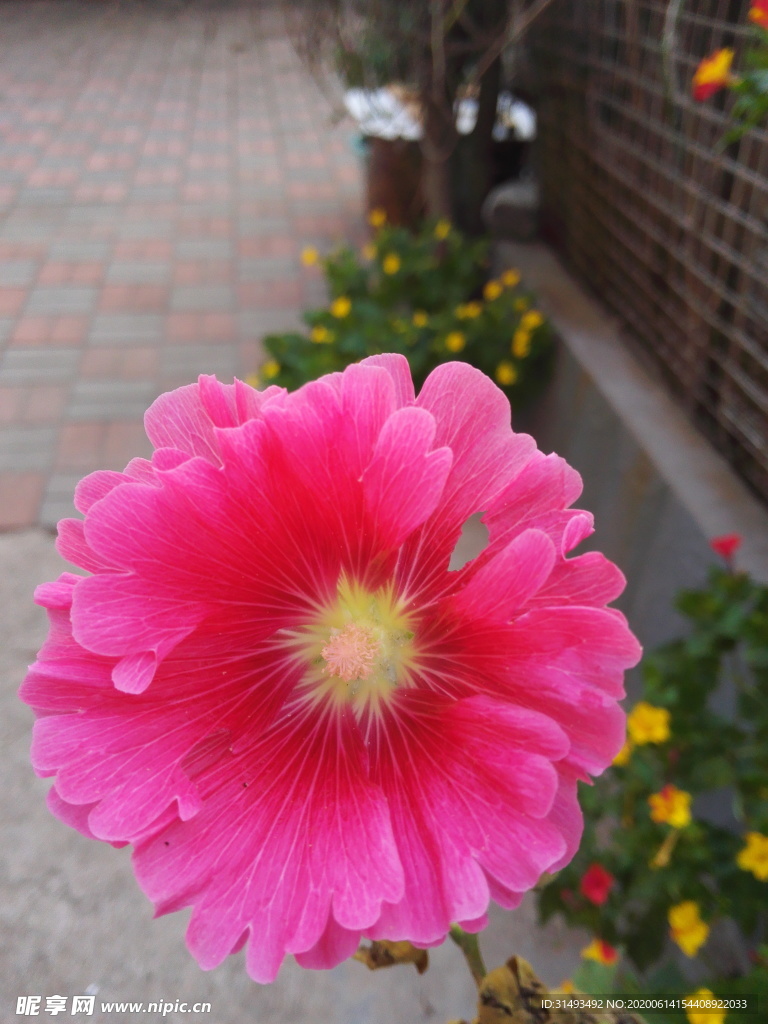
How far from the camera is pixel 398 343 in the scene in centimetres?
184

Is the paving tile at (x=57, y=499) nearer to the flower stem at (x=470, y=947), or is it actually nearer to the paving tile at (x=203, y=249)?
the paving tile at (x=203, y=249)

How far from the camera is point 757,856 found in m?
0.88

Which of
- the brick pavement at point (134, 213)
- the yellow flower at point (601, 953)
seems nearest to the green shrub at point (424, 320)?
the brick pavement at point (134, 213)

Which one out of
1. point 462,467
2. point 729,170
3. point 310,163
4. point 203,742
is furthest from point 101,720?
point 310,163

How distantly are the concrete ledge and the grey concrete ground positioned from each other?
1.99 feet

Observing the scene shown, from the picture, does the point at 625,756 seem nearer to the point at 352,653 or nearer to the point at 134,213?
the point at 352,653

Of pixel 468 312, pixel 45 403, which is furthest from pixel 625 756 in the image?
pixel 45 403

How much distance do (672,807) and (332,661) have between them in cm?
74

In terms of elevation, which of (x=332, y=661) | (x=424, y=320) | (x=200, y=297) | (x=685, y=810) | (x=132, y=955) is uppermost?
(x=332, y=661)

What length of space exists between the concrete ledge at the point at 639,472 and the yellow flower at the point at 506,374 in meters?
0.12

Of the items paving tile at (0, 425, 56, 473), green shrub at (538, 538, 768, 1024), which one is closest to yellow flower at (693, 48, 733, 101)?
green shrub at (538, 538, 768, 1024)

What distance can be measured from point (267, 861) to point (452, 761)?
8 cm

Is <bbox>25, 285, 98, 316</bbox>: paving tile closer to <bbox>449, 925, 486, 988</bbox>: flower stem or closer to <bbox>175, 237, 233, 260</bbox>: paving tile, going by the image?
<bbox>175, 237, 233, 260</bbox>: paving tile

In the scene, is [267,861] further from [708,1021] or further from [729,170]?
[729,170]
